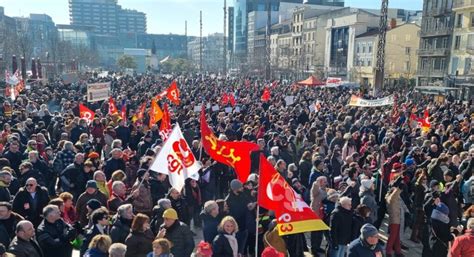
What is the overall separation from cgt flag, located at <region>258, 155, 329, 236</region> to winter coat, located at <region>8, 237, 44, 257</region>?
2.72 m

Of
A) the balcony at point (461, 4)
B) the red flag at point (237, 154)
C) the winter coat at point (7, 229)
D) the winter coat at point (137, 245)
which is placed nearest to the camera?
the winter coat at point (137, 245)

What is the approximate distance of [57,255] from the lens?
576cm

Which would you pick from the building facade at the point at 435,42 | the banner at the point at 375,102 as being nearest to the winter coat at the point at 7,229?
the banner at the point at 375,102

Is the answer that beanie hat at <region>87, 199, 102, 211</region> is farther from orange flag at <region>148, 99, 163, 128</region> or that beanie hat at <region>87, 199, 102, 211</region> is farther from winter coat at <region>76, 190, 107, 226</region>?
orange flag at <region>148, 99, 163, 128</region>

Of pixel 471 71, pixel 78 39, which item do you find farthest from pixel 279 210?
pixel 78 39

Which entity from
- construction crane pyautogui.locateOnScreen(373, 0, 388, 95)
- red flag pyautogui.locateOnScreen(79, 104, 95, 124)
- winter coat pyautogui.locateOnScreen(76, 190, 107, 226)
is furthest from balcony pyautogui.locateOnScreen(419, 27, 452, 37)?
winter coat pyautogui.locateOnScreen(76, 190, 107, 226)

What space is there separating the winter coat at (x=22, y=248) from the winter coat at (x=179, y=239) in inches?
60.5

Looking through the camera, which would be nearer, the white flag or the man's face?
the man's face

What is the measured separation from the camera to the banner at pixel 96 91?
17.9 m

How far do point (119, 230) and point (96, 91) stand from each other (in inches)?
527

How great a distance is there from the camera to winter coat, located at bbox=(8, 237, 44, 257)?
16.6ft

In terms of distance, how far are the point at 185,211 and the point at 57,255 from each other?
2159mm

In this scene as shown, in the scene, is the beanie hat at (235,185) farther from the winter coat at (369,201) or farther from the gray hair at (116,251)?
the gray hair at (116,251)

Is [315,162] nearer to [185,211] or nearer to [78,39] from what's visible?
[185,211]
